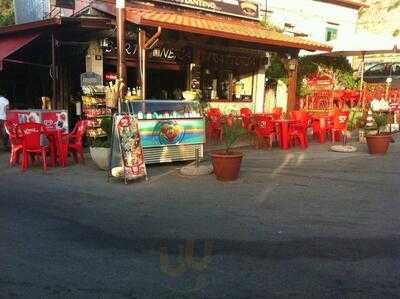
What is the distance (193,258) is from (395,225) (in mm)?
2647

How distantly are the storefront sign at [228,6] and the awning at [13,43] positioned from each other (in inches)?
152

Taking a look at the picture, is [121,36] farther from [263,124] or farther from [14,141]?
[263,124]

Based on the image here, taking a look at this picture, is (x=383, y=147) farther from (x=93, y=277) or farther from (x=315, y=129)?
(x=93, y=277)

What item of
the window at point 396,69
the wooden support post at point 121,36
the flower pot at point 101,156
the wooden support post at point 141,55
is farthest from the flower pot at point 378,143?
the window at point 396,69

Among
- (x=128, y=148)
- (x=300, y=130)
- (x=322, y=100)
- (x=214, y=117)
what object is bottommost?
(x=128, y=148)

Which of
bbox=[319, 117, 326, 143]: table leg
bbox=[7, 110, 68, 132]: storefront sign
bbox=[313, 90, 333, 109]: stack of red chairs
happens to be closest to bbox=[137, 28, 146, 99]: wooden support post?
bbox=[7, 110, 68, 132]: storefront sign

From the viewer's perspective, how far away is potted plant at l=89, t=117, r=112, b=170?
8875 mm

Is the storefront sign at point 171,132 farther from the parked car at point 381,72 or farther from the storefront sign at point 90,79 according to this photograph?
the parked car at point 381,72

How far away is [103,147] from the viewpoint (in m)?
8.89

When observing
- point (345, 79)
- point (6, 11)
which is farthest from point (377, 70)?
point (6, 11)

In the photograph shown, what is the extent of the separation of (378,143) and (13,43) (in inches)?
382

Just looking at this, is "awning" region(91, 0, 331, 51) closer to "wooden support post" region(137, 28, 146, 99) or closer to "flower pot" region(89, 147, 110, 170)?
"wooden support post" region(137, 28, 146, 99)

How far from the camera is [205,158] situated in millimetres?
10578

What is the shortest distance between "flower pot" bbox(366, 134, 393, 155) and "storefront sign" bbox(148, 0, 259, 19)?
6.81 meters
